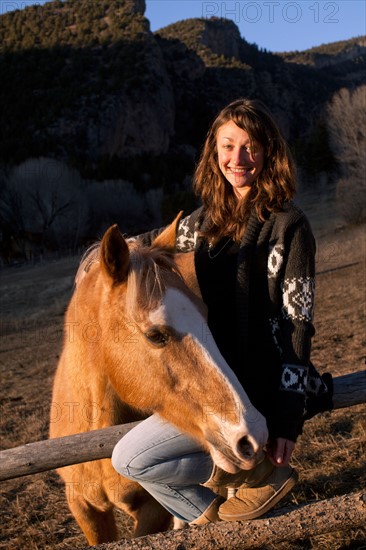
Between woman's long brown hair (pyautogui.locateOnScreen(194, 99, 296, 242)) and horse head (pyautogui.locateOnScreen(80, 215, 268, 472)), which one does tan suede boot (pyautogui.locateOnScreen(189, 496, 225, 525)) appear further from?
woman's long brown hair (pyautogui.locateOnScreen(194, 99, 296, 242))

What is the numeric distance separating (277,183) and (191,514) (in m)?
1.78

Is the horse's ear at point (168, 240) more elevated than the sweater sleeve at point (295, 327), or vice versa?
the horse's ear at point (168, 240)

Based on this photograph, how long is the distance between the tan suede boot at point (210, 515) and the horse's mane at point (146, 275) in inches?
42.6

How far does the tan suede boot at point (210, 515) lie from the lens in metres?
2.60

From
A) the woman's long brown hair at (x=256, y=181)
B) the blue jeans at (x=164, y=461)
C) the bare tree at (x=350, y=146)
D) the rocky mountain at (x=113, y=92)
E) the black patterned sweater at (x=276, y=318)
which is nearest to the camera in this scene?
the blue jeans at (x=164, y=461)

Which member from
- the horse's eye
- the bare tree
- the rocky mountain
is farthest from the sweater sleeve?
the rocky mountain

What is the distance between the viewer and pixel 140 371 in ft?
7.91

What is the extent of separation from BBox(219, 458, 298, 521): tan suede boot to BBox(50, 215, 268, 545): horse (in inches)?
13.4

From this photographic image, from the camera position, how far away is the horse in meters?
2.16

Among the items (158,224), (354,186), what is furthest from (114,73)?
(354,186)

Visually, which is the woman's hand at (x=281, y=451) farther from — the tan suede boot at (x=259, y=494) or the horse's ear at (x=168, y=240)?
the horse's ear at (x=168, y=240)

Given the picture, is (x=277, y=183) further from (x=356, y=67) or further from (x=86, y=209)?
(x=356, y=67)

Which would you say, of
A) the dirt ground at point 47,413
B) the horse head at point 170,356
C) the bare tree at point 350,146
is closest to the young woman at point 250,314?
the horse head at point 170,356

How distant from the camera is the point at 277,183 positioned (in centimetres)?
286
